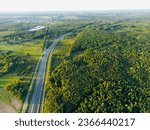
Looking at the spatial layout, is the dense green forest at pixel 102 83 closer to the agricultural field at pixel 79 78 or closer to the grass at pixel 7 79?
the agricultural field at pixel 79 78

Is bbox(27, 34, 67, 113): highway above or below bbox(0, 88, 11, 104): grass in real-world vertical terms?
above

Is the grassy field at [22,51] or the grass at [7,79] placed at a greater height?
the grassy field at [22,51]

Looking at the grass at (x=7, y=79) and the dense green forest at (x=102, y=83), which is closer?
the dense green forest at (x=102, y=83)

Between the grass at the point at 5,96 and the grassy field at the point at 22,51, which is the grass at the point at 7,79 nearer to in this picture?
the grassy field at the point at 22,51

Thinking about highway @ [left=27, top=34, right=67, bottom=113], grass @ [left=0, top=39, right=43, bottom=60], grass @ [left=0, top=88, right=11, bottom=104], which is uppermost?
grass @ [left=0, top=39, right=43, bottom=60]

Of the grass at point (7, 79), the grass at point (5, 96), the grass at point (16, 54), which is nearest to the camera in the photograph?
the grass at point (5, 96)

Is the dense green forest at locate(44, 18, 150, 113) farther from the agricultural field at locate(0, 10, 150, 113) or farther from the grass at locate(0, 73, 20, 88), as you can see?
the grass at locate(0, 73, 20, 88)

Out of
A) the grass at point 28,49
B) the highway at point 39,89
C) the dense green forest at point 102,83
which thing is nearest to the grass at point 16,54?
the grass at point 28,49

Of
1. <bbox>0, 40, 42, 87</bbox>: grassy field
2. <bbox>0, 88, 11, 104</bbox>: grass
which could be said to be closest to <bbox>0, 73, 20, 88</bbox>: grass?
<bbox>0, 40, 42, 87</bbox>: grassy field

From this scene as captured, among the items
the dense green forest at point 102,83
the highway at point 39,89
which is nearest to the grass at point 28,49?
the highway at point 39,89

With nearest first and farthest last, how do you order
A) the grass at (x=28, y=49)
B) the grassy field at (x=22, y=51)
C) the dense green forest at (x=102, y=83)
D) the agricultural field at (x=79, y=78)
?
the dense green forest at (x=102, y=83), the agricultural field at (x=79, y=78), the grassy field at (x=22, y=51), the grass at (x=28, y=49)

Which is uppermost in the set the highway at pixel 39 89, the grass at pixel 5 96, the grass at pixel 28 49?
the grass at pixel 28 49

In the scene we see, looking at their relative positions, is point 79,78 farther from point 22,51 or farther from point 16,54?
point 22,51
